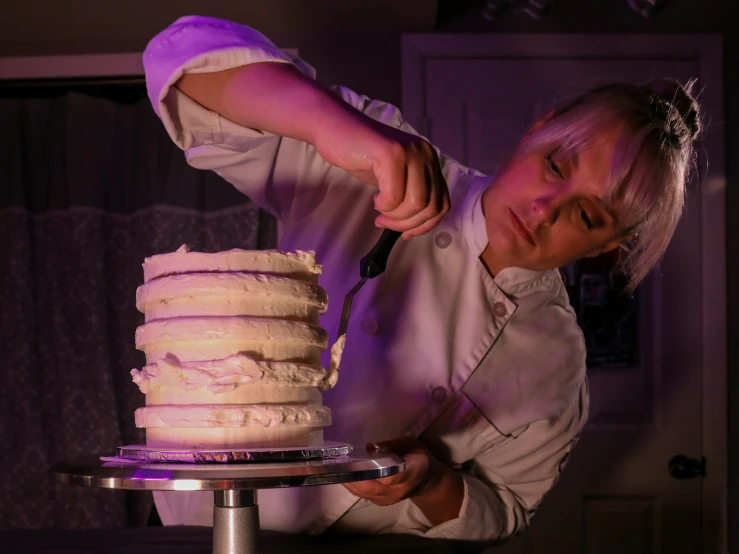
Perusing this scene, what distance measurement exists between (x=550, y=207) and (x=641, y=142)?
18cm

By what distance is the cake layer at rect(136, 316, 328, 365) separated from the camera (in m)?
0.84

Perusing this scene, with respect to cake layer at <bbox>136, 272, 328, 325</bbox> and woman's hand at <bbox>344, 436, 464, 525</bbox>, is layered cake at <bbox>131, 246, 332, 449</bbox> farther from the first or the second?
→ woman's hand at <bbox>344, 436, 464, 525</bbox>

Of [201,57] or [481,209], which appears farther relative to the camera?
[481,209]

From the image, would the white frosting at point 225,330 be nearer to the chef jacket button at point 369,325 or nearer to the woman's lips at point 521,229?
the chef jacket button at point 369,325

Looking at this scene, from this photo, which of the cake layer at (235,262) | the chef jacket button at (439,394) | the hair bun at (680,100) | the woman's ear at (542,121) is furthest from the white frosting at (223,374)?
the hair bun at (680,100)

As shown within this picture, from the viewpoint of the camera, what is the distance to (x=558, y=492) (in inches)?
115

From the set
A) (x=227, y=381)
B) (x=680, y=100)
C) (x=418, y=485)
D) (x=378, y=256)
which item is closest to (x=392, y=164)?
(x=378, y=256)

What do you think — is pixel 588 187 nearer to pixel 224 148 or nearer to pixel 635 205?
pixel 635 205

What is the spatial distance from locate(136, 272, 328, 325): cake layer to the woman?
0.34 meters

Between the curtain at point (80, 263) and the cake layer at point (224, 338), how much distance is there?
2.25 m

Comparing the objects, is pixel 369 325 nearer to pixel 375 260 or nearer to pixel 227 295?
pixel 375 260

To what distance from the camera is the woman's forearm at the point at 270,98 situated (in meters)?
0.87

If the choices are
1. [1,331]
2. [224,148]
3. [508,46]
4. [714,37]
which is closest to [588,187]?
[224,148]

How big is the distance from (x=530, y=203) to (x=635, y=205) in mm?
182
